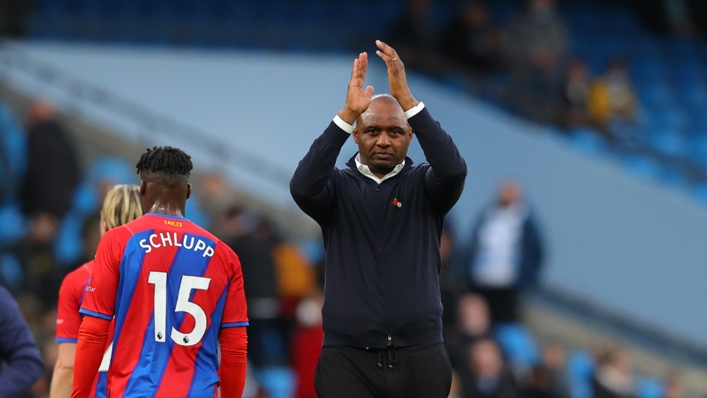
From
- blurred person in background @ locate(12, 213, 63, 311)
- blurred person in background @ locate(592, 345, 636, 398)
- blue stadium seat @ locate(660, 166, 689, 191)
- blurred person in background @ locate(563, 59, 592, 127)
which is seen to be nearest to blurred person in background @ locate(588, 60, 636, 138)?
blurred person in background @ locate(563, 59, 592, 127)

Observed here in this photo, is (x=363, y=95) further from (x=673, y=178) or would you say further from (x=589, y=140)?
(x=673, y=178)

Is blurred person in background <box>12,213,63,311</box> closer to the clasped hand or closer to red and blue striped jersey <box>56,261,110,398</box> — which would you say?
red and blue striped jersey <box>56,261,110,398</box>

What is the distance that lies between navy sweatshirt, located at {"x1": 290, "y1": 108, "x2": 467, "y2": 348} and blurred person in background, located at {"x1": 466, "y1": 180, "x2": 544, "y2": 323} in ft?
25.5

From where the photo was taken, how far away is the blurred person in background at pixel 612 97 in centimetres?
1597

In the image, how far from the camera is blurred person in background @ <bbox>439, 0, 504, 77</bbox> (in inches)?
627

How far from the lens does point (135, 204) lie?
566cm

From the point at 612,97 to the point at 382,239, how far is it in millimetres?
11498

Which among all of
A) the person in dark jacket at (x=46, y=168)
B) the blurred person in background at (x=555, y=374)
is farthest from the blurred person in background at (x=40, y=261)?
the blurred person in background at (x=555, y=374)

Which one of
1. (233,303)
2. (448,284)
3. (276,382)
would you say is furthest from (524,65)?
(233,303)

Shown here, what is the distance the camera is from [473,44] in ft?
52.5

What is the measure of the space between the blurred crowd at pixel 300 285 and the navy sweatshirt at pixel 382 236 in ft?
17.6

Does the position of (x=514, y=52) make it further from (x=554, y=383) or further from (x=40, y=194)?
(x=40, y=194)

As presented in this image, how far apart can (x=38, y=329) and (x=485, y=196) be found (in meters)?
7.04

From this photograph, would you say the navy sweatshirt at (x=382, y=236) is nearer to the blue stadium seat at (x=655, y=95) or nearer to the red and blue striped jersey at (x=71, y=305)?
the red and blue striped jersey at (x=71, y=305)
